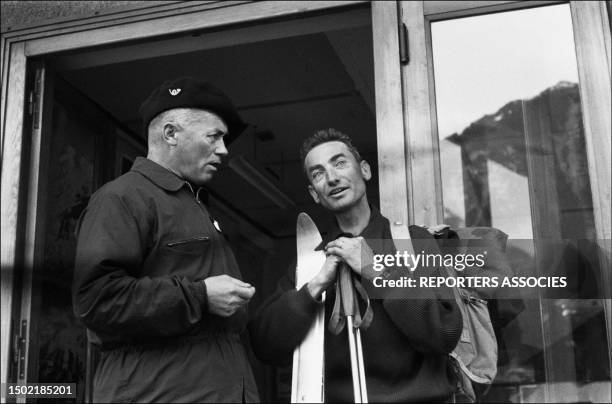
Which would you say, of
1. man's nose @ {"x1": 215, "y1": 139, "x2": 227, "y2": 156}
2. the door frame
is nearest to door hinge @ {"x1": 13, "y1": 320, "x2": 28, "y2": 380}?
the door frame

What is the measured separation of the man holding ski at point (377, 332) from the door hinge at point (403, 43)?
30.1 inches

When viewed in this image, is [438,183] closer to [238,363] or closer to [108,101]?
[238,363]

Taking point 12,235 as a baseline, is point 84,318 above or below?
below

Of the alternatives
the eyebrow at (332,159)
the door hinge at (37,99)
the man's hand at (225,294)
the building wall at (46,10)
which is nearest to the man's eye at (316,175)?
the eyebrow at (332,159)

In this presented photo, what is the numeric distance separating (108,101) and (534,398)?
2.59m

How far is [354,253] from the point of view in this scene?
8.27 feet

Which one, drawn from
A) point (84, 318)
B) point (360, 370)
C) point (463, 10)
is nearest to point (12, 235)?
point (84, 318)

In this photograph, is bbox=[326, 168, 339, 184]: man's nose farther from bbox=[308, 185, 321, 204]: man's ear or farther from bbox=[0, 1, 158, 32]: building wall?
bbox=[0, 1, 158, 32]: building wall

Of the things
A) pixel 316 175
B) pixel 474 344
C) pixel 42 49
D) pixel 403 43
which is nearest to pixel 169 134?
pixel 316 175

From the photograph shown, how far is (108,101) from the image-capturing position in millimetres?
4367

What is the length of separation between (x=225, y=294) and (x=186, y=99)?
0.77 metres

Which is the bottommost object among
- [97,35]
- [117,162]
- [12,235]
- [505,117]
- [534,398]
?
[534,398]

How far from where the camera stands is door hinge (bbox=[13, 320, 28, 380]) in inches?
132

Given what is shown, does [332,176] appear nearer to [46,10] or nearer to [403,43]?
[403,43]
